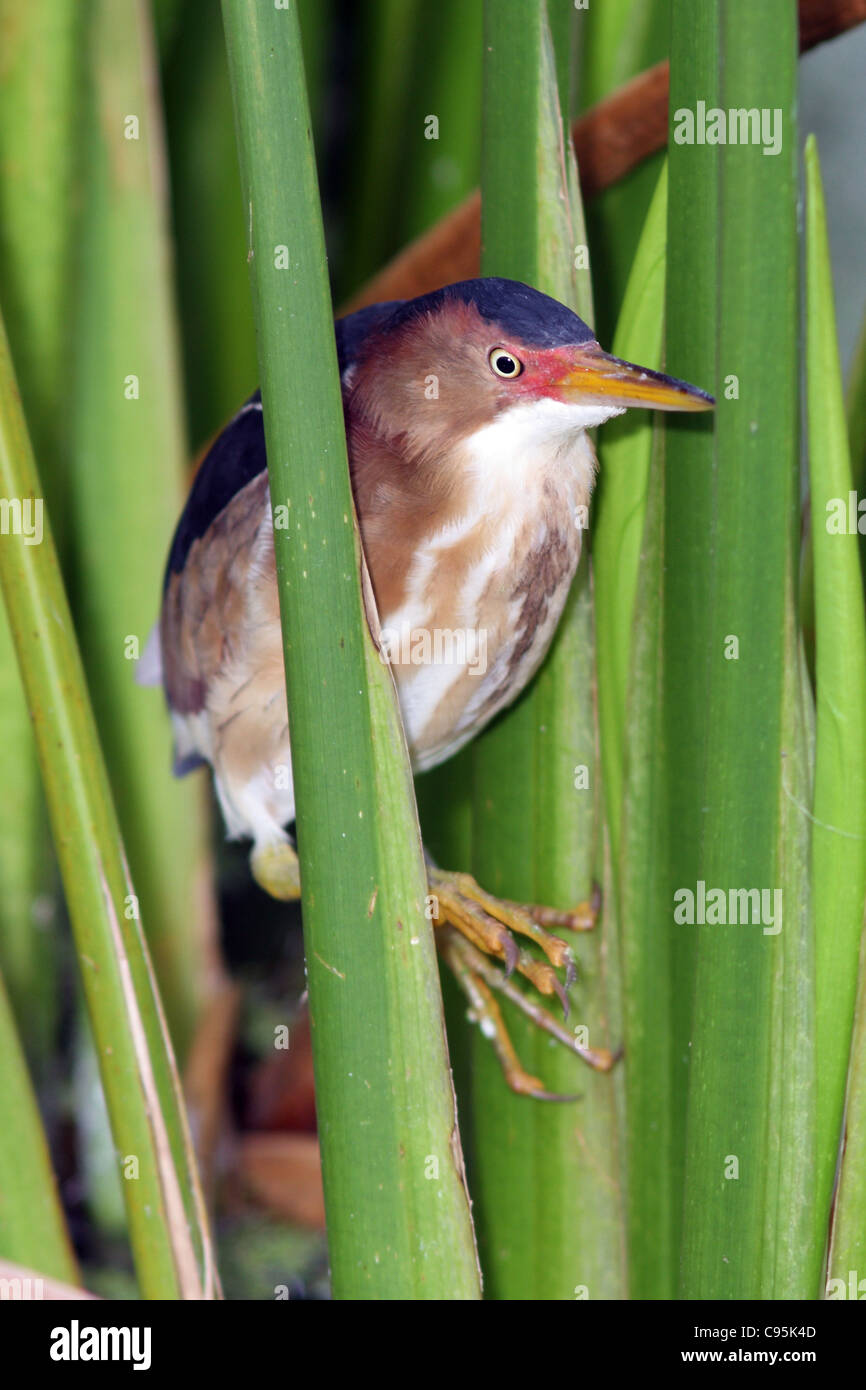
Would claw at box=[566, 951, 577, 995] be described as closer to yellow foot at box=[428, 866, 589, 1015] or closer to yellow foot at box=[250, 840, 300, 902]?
yellow foot at box=[428, 866, 589, 1015]

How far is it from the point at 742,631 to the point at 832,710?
0.24ft

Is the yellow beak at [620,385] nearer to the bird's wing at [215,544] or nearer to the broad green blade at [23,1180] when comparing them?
the bird's wing at [215,544]

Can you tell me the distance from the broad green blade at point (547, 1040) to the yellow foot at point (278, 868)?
20 centimetres

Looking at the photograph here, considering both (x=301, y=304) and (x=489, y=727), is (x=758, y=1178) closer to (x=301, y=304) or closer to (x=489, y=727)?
(x=489, y=727)

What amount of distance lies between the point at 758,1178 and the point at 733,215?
44 cm

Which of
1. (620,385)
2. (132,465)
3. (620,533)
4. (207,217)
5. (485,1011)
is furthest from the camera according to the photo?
(207,217)

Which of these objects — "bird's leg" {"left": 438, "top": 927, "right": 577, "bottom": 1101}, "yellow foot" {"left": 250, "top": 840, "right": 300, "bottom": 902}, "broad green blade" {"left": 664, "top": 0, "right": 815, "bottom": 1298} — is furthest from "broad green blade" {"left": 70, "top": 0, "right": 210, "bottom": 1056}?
"broad green blade" {"left": 664, "top": 0, "right": 815, "bottom": 1298}

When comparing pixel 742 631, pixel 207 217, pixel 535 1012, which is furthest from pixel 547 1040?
pixel 207 217

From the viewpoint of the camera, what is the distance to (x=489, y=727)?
820 mm

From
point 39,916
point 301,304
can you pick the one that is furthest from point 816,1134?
point 39,916

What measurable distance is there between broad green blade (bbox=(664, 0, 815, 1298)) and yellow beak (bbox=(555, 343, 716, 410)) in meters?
0.02

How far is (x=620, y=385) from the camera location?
64 cm

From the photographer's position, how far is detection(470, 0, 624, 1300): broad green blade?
2.49ft

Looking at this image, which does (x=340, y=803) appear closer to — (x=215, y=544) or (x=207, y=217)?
(x=215, y=544)
